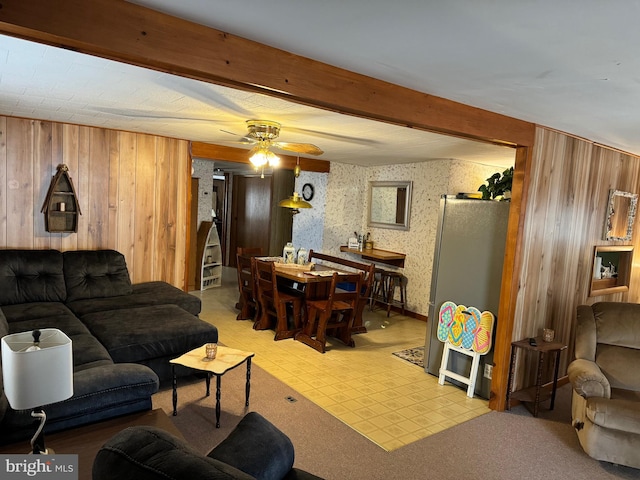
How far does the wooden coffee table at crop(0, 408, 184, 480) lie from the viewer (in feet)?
5.69

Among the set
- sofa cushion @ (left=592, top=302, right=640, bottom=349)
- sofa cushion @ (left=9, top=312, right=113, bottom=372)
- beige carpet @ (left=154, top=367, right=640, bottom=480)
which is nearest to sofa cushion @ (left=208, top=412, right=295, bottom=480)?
beige carpet @ (left=154, top=367, right=640, bottom=480)

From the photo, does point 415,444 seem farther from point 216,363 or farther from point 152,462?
point 152,462

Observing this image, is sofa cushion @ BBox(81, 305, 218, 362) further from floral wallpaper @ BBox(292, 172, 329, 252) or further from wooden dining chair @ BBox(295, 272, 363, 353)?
floral wallpaper @ BBox(292, 172, 329, 252)

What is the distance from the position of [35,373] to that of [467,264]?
10.7 ft

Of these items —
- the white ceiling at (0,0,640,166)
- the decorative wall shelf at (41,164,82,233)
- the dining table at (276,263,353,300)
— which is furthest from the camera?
the dining table at (276,263,353,300)

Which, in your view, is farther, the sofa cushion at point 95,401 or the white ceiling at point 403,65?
the sofa cushion at point 95,401

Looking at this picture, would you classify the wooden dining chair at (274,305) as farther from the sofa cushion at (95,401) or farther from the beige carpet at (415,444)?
the sofa cushion at (95,401)

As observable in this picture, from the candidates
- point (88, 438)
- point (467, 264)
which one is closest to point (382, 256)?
point (467, 264)

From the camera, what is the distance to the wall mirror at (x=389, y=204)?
20.6 feet

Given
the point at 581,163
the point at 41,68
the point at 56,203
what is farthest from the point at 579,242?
the point at 56,203

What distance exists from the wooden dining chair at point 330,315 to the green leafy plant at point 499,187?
1.53 m

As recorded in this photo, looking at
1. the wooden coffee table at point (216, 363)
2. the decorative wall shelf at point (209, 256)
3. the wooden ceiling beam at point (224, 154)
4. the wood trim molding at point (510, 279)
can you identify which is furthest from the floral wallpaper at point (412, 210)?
Result: the wooden coffee table at point (216, 363)

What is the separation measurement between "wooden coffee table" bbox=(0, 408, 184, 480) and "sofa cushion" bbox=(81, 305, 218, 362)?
48.6 inches

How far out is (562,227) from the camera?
3670 millimetres
